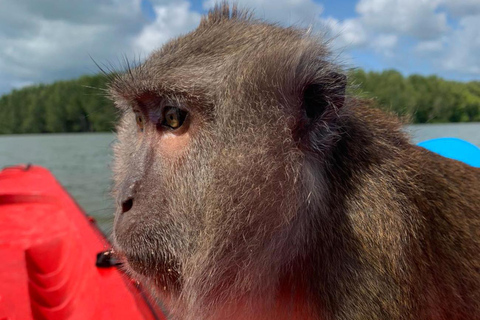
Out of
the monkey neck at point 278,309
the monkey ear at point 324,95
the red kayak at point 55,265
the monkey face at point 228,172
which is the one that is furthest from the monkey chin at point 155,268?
the monkey ear at point 324,95

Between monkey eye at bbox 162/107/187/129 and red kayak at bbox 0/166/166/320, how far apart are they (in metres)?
1.46

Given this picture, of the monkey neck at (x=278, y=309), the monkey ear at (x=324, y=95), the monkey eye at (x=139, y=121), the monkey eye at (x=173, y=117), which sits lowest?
the monkey neck at (x=278, y=309)

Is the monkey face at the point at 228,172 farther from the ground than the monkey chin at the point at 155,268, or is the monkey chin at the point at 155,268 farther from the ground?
the monkey face at the point at 228,172

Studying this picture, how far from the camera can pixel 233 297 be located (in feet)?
7.68

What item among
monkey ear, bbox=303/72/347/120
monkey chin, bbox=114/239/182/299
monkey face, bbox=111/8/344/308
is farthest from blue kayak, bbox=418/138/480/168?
monkey chin, bbox=114/239/182/299

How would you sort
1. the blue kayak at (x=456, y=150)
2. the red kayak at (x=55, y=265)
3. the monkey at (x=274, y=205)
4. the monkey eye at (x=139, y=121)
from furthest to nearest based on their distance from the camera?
the blue kayak at (x=456, y=150) < the red kayak at (x=55, y=265) < the monkey eye at (x=139, y=121) < the monkey at (x=274, y=205)

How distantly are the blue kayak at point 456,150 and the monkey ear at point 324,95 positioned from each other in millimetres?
2386

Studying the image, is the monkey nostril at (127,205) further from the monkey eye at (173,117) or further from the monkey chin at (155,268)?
the monkey eye at (173,117)

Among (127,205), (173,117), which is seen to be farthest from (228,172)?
(127,205)

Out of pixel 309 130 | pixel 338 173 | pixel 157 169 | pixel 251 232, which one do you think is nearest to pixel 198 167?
pixel 157 169

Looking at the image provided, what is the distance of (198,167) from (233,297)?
75cm

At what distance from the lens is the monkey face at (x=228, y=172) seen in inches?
87.7

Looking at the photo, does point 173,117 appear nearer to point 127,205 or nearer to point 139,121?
point 139,121

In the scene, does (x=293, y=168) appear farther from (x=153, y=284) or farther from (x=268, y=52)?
(x=153, y=284)
